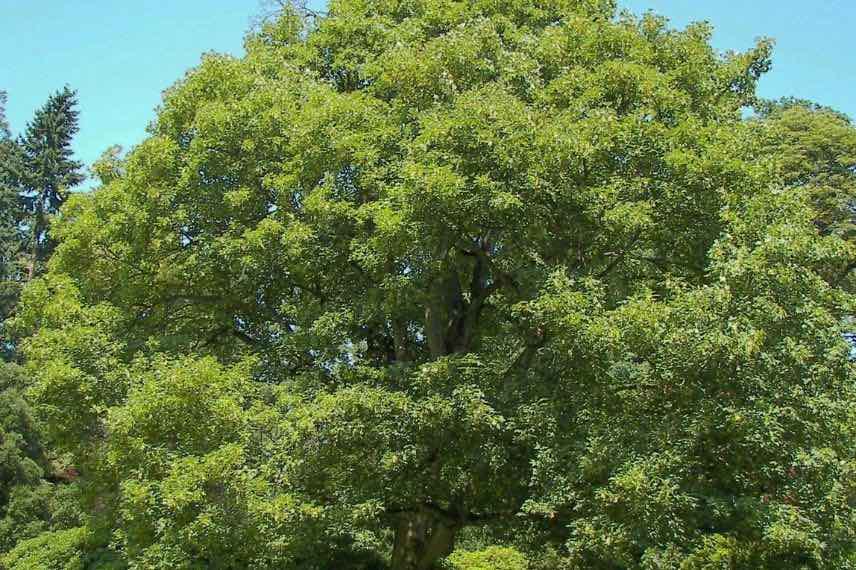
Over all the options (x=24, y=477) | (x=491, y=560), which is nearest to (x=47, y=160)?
(x=24, y=477)

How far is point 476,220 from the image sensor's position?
409 inches

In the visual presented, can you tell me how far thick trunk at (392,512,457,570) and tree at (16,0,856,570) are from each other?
7 cm

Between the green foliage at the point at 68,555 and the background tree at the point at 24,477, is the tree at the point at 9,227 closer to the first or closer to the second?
the background tree at the point at 24,477

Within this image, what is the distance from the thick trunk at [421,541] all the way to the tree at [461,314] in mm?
72

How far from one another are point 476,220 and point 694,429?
12.4 ft

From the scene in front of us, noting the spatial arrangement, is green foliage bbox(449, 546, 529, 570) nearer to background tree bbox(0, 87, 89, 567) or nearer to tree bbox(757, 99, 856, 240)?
background tree bbox(0, 87, 89, 567)

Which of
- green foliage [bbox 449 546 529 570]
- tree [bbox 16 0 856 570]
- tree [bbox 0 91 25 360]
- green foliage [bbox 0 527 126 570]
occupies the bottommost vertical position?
green foliage [bbox 0 527 126 570]

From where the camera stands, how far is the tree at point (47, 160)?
146 feet

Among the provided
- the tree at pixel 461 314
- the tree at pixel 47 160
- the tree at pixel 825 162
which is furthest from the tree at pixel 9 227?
the tree at pixel 825 162

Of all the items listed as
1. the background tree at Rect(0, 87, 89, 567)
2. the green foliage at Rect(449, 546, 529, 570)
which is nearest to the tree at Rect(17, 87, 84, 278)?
the background tree at Rect(0, 87, 89, 567)

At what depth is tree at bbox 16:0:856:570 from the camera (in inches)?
351

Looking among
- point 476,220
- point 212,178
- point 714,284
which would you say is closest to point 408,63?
point 476,220

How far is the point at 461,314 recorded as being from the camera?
43.1 feet

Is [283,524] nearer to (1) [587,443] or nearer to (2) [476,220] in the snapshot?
(1) [587,443]
